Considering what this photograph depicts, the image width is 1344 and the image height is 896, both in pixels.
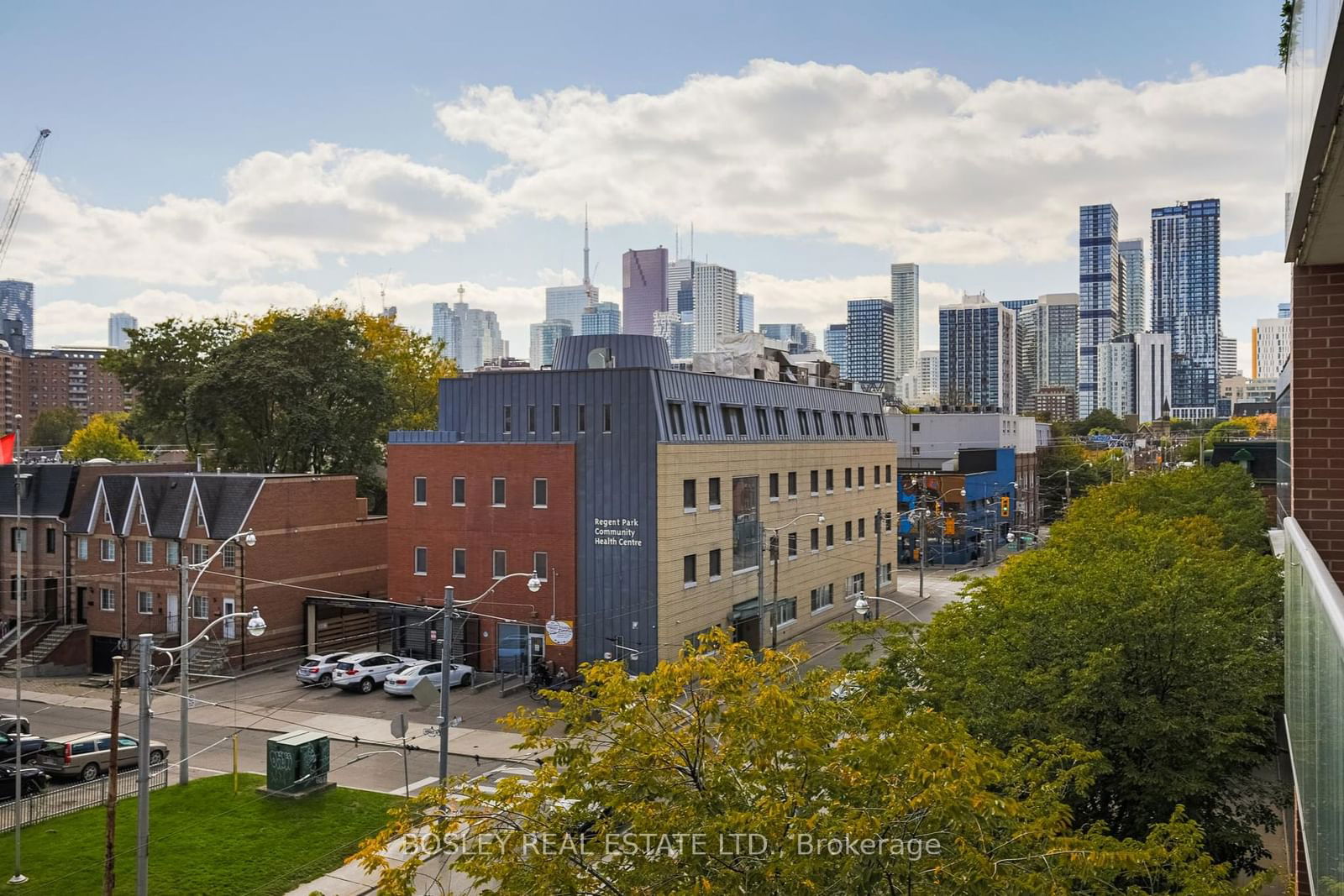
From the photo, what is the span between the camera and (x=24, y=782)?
30.0 m

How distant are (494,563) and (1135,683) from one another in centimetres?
3242

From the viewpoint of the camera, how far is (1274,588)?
73.4 ft

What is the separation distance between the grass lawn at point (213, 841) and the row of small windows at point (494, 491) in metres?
17.2

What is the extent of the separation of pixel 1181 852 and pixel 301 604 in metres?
46.8

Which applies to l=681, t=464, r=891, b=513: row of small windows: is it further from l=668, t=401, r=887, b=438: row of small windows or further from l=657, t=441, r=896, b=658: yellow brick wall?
l=668, t=401, r=887, b=438: row of small windows

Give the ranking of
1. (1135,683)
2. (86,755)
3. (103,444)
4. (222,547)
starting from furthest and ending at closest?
(103,444)
(86,755)
(222,547)
(1135,683)

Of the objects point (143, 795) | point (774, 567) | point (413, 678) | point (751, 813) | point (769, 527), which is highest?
point (751, 813)

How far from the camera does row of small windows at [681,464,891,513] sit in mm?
44750

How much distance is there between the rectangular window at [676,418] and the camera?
144 feet

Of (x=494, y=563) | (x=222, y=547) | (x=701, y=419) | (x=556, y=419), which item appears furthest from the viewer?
(x=701, y=419)

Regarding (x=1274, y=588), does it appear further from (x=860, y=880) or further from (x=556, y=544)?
(x=556, y=544)

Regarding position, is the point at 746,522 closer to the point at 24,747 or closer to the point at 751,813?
the point at 24,747

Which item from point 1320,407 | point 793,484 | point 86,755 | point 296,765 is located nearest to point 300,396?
point 793,484

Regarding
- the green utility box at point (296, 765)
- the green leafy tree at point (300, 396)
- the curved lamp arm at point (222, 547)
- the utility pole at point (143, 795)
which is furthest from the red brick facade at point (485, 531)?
the utility pole at point (143, 795)
